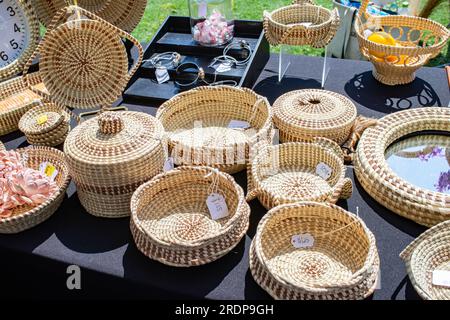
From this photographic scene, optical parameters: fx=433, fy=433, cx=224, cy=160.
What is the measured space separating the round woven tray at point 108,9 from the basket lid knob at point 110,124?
837 millimetres

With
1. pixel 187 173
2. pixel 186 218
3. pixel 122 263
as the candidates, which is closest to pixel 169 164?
pixel 187 173

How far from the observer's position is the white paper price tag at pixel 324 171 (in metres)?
1.73

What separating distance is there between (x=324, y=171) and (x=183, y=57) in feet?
4.12

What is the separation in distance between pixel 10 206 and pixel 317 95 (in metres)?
1.41

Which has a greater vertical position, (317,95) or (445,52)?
(317,95)

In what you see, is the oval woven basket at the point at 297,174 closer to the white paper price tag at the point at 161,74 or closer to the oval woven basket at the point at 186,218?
the oval woven basket at the point at 186,218

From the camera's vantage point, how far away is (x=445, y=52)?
381 cm

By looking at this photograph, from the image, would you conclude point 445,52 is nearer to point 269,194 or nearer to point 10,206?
point 269,194

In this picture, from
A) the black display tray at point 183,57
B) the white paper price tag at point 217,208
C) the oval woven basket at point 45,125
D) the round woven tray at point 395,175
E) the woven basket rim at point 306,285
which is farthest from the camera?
the black display tray at point 183,57

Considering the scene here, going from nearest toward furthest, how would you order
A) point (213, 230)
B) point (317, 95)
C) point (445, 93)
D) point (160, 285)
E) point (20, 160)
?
point (160, 285) → point (213, 230) → point (20, 160) → point (317, 95) → point (445, 93)

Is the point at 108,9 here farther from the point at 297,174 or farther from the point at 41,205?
the point at 297,174

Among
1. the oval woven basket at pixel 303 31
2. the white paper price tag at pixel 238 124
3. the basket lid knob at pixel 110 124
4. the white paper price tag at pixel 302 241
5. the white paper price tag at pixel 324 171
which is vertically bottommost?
the white paper price tag at pixel 302 241

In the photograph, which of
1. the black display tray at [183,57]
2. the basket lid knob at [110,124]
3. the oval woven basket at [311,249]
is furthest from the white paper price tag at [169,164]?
the black display tray at [183,57]
